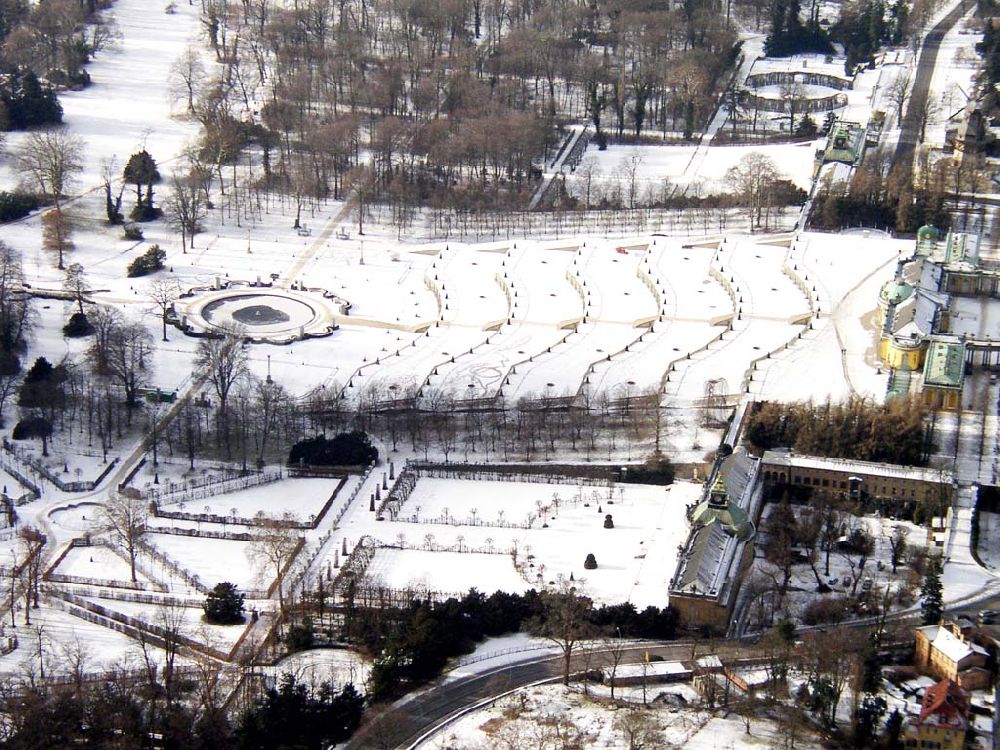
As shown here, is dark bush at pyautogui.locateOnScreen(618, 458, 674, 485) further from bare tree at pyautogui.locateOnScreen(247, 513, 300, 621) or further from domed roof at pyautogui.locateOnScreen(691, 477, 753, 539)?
bare tree at pyautogui.locateOnScreen(247, 513, 300, 621)

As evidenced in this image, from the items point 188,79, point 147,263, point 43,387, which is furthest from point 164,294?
point 188,79

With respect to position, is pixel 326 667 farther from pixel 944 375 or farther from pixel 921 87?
pixel 921 87

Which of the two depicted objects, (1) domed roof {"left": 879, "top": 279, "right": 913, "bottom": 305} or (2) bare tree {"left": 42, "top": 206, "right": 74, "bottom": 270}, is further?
(2) bare tree {"left": 42, "top": 206, "right": 74, "bottom": 270}

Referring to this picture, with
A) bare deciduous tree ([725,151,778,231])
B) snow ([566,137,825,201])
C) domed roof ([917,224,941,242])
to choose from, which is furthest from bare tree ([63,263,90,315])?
domed roof ([917,224,941,242])

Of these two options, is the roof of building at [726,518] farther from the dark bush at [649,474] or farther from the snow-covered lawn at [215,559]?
the snow-covered lawn at [215,559]

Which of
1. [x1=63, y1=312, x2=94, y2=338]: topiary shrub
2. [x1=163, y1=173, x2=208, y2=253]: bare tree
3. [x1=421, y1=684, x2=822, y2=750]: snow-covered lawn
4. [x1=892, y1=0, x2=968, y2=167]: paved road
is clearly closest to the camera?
[x1=421, y1=684, x2=822, y2=750]: snow-covered lawn

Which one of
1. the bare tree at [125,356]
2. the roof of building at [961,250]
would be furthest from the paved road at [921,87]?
the bare tree at [125,356]
